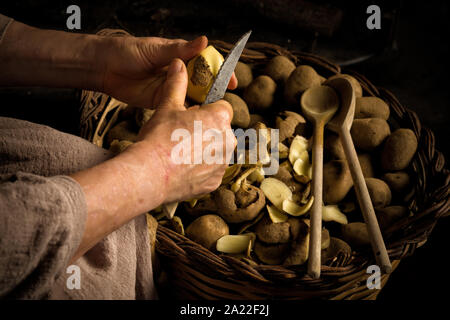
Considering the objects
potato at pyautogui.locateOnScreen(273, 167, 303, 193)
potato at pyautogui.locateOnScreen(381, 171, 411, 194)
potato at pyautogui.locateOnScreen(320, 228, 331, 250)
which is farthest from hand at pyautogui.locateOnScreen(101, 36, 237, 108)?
potato at pyautogui.locateOnScreen(381, 171, 411, 194)

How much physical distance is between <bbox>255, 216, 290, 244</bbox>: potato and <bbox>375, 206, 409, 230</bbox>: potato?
0.24m

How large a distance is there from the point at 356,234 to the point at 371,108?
16.7 inches

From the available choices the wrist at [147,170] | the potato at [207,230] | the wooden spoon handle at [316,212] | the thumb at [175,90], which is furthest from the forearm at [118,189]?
the wooden spoon handle at [316,212]

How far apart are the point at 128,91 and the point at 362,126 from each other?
26.2 inches

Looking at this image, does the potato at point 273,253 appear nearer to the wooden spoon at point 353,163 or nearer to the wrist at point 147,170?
the wooden spoon at point 353,163

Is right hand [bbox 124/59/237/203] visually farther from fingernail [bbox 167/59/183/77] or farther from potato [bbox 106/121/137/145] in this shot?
potato [bbox 106/121/137/145]

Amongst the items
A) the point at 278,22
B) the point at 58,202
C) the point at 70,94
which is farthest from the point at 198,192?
the point at 278,22

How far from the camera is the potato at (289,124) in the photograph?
1.09m

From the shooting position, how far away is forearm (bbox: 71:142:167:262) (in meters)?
0.60

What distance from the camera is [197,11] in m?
2.09

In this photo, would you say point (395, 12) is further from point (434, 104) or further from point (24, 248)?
point (24, 248)

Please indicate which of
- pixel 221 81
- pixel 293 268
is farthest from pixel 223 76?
pixel 293 268

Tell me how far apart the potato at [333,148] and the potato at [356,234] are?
0.21m

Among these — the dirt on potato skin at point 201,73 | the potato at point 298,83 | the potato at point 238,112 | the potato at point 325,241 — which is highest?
the dirt on potato skin at point 201,73
